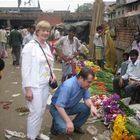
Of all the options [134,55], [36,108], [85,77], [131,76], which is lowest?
[131,76]

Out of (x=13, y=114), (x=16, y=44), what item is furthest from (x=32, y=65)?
(x=16, y=44)

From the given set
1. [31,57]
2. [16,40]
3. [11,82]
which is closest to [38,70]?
[31,57]

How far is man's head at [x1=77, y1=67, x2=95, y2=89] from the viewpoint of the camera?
4863mm

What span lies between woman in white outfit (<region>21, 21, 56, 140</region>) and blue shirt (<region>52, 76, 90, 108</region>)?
258 millimetres

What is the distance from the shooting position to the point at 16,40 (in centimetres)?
1572

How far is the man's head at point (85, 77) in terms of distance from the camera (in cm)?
486

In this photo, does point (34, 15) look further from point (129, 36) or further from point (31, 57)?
point (31, 57)

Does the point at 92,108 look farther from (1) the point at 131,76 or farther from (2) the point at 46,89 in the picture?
(1) the point at 131,76

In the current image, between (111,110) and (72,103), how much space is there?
94cm

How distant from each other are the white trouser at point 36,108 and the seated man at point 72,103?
211mm

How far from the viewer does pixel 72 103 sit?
5523 mm

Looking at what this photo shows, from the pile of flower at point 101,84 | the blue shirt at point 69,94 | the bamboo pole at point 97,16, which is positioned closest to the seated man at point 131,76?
the pile of flower at point 101,84

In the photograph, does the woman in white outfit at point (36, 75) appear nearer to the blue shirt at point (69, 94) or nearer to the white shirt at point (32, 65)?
the white shirt at point (32, 65)

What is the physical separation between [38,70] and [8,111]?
265 centimetres
